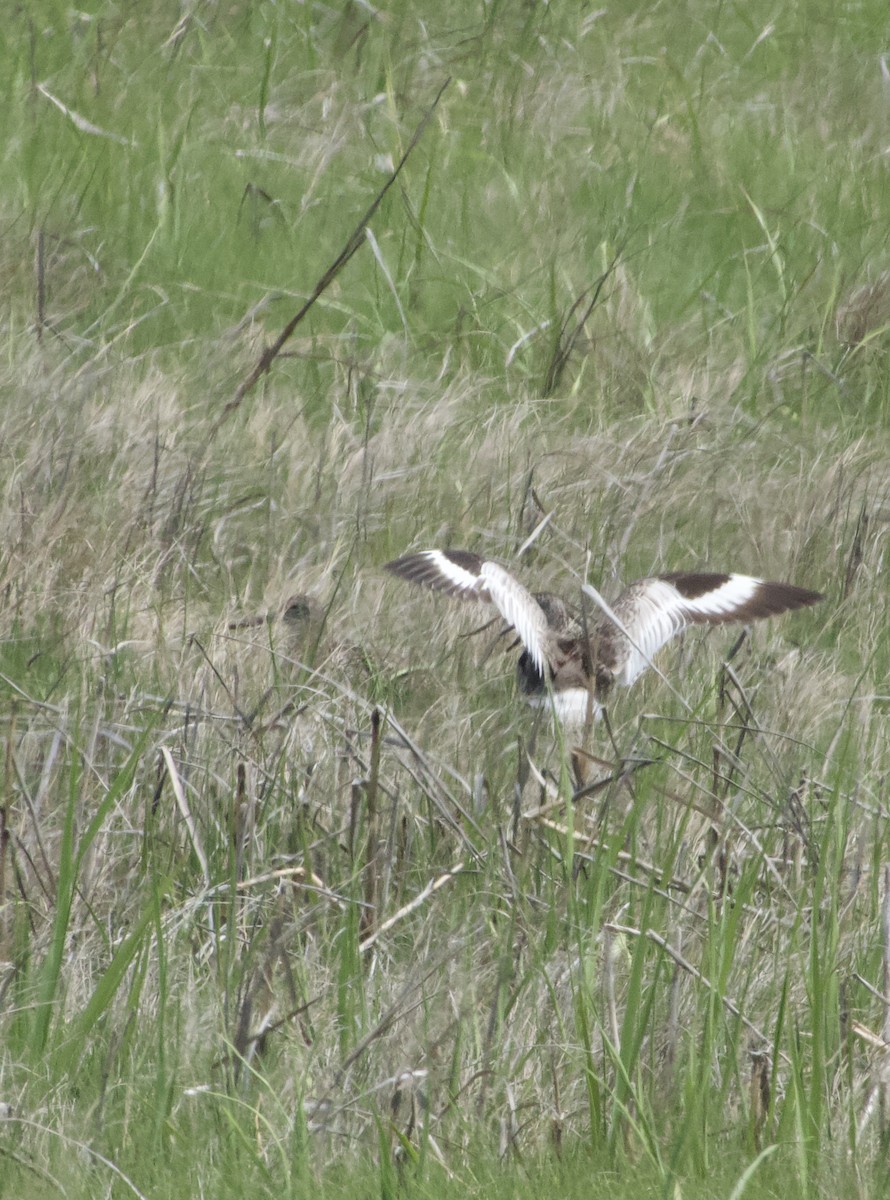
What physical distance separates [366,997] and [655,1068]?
45 centimetres

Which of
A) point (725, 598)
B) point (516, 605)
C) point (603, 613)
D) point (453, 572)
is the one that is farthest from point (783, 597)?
point (453, 572)

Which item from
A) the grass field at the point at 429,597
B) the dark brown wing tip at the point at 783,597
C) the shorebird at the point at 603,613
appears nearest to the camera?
the grass field at the point at 429,597

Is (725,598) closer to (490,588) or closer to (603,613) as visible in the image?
(603,613)

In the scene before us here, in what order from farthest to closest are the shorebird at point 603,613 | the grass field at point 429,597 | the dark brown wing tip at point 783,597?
the dark brown wing tip at point 783,597, the shorebird at point 603,613, the grass field at point 429,597

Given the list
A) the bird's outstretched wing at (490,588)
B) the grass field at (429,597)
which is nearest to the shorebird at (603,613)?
the bird's outstretched wing at (490,588)

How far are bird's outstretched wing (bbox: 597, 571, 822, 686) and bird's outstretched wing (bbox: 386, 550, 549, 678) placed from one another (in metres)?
0.16

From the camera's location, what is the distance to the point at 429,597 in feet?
14.1

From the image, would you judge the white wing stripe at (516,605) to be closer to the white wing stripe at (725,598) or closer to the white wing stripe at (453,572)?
the white wing stripe at (453,572)

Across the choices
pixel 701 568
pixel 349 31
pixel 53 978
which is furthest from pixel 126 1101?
pixel 349 31

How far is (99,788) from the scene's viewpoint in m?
3.17

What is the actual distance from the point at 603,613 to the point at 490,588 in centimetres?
26

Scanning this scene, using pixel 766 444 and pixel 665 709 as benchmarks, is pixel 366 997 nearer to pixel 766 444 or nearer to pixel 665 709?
pixel 665 709

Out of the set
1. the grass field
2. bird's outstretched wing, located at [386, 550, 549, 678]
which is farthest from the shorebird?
the grass field

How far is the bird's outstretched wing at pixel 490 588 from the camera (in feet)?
12.3
